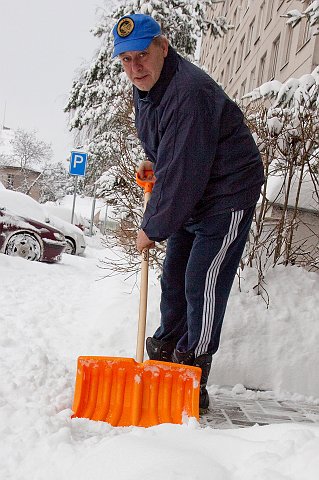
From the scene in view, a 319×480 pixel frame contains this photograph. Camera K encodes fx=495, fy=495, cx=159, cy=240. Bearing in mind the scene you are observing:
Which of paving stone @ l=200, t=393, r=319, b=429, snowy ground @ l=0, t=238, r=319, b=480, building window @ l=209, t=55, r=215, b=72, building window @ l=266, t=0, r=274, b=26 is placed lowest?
paving stone @ l=200, t=393, r=319, b=429

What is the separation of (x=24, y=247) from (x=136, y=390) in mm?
7533

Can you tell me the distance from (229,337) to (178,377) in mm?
1067

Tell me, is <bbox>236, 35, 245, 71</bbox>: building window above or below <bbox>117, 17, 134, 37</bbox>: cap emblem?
above

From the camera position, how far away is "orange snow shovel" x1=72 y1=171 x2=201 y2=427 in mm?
2201

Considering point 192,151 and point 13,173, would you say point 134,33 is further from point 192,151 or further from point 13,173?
point 13,173

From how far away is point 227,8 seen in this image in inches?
1200

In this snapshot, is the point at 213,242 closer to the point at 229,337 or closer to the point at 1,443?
the point at 229,337

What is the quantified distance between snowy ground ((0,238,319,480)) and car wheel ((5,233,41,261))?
3268 millimetres

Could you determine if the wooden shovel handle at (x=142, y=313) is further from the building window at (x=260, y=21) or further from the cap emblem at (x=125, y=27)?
the building window at (x=260, y=21)

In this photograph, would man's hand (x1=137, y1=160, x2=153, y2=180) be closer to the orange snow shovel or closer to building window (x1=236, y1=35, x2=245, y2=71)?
the orange snow shovel

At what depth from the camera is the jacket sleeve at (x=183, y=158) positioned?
7.28 ft

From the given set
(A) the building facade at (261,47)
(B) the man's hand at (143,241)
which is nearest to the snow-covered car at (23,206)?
(A) the building facade at (261,47)

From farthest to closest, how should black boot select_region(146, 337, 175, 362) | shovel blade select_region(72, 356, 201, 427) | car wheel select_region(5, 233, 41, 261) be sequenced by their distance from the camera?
car wheel select_region(5, 233, 41, 261), black boot select_region(146, 337, 175, 362), shovel blade select_region(72, 356, 201, 427)

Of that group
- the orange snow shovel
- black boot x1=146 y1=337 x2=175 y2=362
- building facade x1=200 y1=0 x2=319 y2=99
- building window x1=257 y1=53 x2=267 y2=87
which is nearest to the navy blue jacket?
the orange snow shovel
